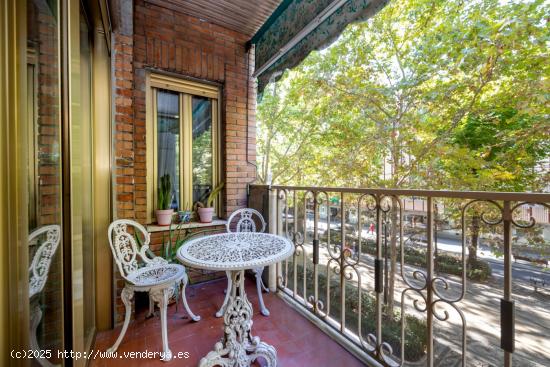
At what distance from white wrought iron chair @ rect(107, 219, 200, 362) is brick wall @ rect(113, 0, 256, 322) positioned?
24cm

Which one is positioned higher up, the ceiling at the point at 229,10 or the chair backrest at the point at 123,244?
the ceiling at the point at 229,10

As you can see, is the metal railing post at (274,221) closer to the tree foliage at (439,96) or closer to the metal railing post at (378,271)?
the metal railing post at (378,271)

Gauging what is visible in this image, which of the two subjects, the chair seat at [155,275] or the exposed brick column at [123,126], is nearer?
the chair seat at [155,275]

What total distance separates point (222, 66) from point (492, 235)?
349cm

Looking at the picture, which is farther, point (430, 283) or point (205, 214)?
point (205, 214)

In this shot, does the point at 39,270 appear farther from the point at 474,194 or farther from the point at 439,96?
the point at 439,96

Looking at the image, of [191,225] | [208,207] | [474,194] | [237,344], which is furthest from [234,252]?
[208,207]

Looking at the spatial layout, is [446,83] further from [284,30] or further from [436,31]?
[284,30]

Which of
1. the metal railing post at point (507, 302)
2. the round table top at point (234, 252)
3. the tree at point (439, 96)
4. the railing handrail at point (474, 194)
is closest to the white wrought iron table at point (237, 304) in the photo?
the round table top at point (234, 252)

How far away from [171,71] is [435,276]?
295 cm

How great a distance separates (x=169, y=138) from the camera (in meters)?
2.65

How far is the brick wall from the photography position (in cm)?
190

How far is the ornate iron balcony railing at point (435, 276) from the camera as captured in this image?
1036 mm

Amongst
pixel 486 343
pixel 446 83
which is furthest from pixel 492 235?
pixel 446 83
